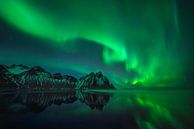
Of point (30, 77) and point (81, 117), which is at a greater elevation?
point (30, 77)

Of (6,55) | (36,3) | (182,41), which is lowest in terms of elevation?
(6,55)

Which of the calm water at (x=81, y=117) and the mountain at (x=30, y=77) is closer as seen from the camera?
the calm water at (x=81, y=117)

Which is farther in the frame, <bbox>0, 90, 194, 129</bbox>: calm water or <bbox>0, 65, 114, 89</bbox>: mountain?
<bbox>0, 65, 114, 89</bbox>: mountain

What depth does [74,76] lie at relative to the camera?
6.54 meters

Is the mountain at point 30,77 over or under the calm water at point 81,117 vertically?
over

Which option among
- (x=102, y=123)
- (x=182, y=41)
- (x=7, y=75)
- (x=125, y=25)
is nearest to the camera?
(x=102, y=123)

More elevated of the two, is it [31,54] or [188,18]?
[188,18]

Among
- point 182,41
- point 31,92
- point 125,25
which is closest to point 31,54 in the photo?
point 31,92

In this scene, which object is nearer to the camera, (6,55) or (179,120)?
(179,120)

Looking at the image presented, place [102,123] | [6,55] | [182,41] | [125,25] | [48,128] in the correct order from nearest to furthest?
[48,128] < [102,123] < [6,55] < [125,25] < [182,41]

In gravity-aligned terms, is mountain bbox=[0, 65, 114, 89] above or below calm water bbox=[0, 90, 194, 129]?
above

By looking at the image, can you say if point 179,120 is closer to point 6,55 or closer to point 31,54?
point 31,54

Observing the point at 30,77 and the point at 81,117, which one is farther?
the point at 30,77

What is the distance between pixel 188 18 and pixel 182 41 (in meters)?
0.85
